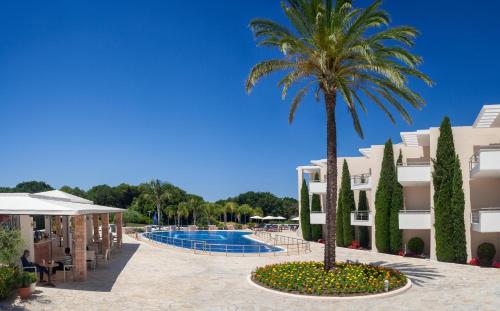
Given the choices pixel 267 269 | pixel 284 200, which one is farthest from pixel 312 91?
pixel 284 200

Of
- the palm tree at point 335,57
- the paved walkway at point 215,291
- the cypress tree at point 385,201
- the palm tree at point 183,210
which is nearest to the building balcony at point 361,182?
the cypress tree at point 385,201

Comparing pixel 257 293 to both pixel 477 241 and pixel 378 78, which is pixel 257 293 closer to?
pixel 378 78

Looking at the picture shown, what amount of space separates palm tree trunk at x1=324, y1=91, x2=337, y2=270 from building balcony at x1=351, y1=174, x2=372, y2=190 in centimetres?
1456

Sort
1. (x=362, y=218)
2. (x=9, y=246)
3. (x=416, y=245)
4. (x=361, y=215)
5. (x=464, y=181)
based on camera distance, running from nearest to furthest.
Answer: (x=9, y=246)
(x=464, y=181)
(x=416, y=245)
(x=362, y=218)
(x=361, y=215)

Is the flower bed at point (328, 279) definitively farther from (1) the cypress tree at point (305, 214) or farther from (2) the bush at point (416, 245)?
(1) the cypress tree at point (305, 214)

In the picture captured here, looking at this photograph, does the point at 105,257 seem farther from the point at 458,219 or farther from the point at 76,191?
the point at 76,191

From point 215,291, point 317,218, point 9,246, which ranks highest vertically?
point 9,246

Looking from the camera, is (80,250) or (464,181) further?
(464,181)

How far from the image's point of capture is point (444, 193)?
24500 mm

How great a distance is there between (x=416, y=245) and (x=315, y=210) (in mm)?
12052

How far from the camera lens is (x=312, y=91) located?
776 inches

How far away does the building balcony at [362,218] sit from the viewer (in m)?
31.0

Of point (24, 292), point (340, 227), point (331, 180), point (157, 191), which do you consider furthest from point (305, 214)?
point (157, 191)

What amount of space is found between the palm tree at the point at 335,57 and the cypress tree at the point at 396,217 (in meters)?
10.7
